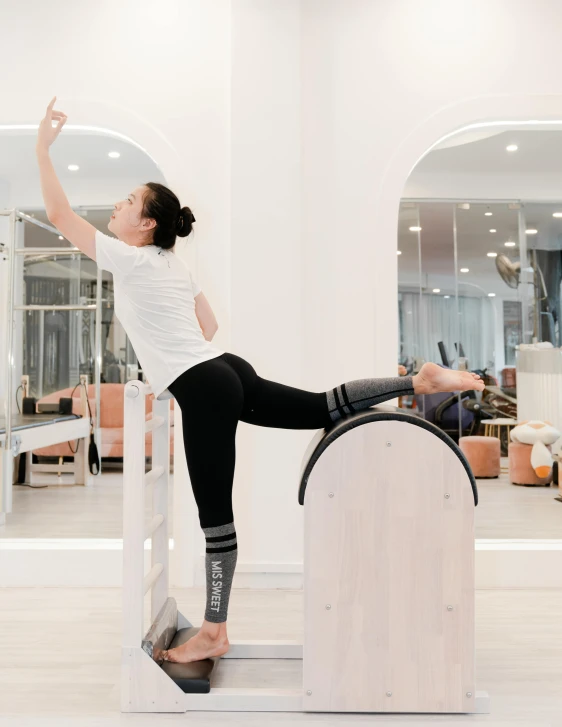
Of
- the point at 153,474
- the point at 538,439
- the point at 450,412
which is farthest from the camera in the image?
the point at 450,412

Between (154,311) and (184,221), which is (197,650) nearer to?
(154,311)

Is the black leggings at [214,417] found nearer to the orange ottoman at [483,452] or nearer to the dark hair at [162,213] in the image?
the dark hair at [162,213]

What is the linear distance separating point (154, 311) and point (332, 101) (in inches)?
60.3

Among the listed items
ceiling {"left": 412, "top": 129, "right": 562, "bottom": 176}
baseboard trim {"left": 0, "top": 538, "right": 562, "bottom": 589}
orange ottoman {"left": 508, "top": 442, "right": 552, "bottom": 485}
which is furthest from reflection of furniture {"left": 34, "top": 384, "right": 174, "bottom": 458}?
ceiling {"left": 412, "top": 129, "right": 562, "bottom": 176}

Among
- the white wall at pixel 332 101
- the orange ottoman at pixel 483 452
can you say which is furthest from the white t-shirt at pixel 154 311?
the orange ottoman at pixel 483 452

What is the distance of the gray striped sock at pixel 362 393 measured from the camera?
1.82 metres

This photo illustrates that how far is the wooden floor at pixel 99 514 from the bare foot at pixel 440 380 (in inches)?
52.4

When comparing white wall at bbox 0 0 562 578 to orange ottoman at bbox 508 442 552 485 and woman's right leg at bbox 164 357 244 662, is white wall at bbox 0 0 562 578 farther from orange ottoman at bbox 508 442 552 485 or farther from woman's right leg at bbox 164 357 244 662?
woman's right leg at bbox 164 357 244 662

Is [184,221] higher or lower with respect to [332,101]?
lower

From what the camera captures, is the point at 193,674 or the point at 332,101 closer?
the point at 193,674

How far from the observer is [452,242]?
3143mm

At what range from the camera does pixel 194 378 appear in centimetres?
173

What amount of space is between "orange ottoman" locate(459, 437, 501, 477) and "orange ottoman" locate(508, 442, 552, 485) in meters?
0.06

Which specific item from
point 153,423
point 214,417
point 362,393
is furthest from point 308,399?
point 153,423
